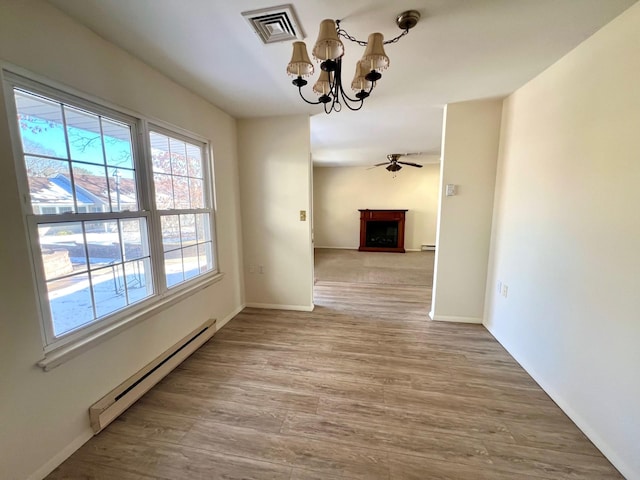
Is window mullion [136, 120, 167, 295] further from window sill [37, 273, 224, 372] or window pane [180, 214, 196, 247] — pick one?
window pane [180, 214, 196, 247]

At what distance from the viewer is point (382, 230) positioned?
7234 mm

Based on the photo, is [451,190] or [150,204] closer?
[150,204]

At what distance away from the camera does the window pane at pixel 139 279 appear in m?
1.77

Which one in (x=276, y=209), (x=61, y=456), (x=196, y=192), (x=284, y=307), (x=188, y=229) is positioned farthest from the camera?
(x=284, y=307)

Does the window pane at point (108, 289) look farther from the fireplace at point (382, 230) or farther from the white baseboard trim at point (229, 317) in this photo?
the fireplace at point (382, 230)

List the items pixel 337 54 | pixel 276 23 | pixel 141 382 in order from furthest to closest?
pixel 141 382 < pixel 276 23 < pixel 337 54

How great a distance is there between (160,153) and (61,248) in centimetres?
102

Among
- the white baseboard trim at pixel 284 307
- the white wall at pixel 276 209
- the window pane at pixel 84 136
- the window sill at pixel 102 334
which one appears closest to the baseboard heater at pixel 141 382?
the window sill at pixel 102 334

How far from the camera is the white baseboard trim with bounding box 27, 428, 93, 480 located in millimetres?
1227

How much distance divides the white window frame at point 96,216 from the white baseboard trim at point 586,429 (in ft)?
9.57

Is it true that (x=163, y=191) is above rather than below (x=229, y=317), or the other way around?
above

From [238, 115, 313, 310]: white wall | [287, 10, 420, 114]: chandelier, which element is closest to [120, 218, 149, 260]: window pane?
[238, 115, 313, 310]: white wall

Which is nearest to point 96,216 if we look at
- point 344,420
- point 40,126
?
point 40,126

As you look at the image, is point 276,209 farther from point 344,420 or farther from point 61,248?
point 344,420
